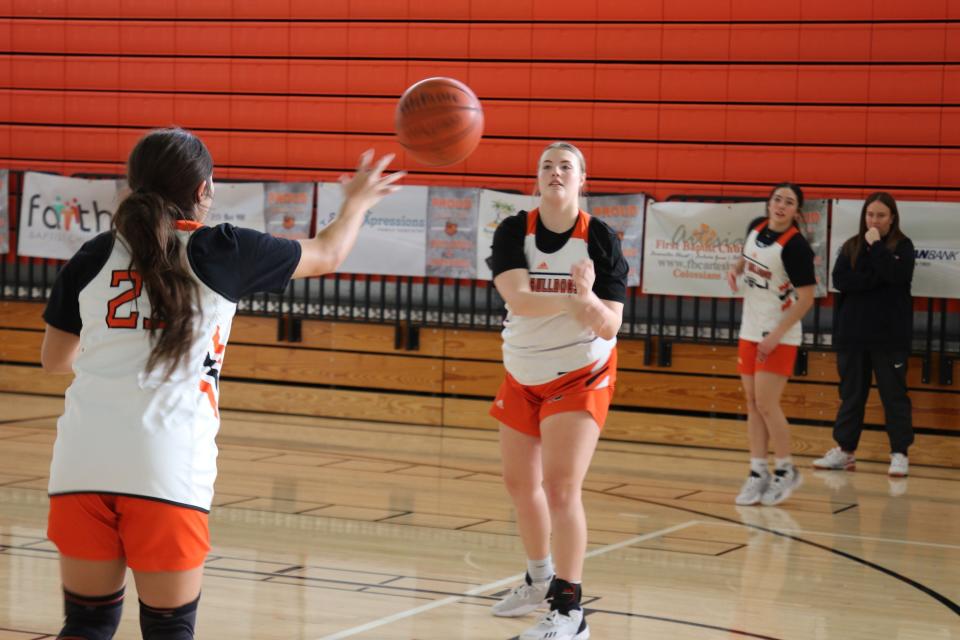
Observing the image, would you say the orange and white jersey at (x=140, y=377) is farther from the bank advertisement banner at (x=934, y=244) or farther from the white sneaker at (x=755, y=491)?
the bank advertisement banner at (x=934, y=244)

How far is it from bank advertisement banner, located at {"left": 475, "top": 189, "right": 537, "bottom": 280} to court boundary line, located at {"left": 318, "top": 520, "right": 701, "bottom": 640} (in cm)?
319

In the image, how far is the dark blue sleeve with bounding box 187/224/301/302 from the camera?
219 cm

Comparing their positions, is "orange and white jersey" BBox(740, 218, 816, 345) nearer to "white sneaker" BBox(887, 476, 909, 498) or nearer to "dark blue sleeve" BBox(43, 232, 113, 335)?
"white sneaker" BBox(887, 476, 909, 498)

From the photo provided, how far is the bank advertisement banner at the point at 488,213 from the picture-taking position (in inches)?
324

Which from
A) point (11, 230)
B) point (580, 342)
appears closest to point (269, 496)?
point (580, 342)

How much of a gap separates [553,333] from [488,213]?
4.66m

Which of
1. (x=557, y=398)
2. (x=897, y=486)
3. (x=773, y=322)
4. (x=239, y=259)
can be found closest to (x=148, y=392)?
(x=239, y=259)

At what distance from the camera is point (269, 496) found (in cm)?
587

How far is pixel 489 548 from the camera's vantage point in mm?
4902

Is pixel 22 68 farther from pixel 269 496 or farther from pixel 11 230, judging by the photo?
pixel 269 496

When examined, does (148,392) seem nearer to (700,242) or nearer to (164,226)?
(164,226)

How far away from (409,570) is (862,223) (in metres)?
3.82

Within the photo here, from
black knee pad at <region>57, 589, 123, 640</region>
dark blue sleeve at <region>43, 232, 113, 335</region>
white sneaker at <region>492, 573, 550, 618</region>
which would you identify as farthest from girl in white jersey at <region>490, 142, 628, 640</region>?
black knee pad at <region>57, 589, 123, 640</region>

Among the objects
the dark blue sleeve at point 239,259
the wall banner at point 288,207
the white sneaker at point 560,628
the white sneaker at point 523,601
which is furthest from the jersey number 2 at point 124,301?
the wall banner at point 288,207
